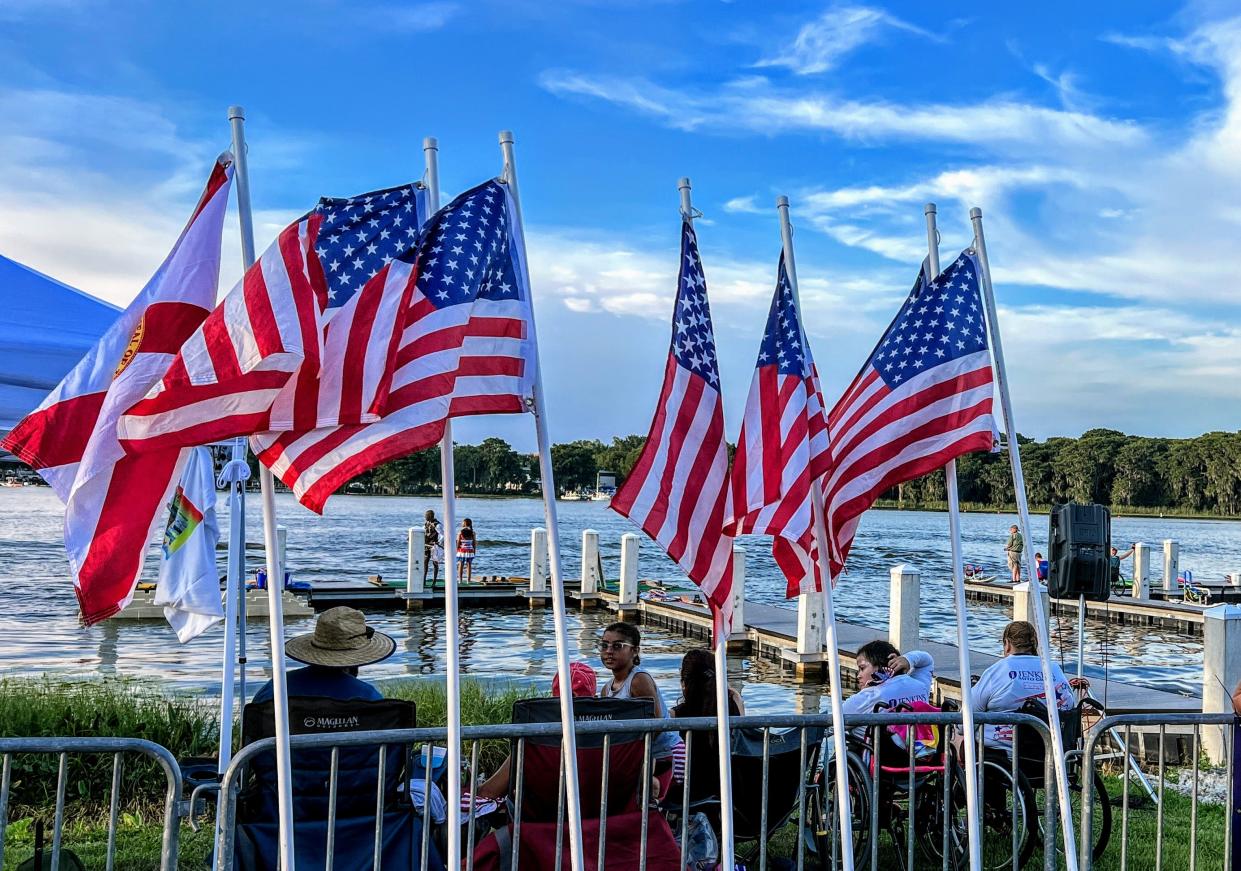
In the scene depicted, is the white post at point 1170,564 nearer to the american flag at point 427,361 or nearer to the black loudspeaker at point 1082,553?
the black loudspeaker at point 1082,553

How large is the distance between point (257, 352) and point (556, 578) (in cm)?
141

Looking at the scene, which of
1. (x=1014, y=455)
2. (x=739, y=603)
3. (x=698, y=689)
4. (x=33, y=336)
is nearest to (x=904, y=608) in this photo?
(x=739, y=603)

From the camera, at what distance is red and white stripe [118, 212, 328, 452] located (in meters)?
4.18

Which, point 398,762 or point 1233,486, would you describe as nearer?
point 398,762

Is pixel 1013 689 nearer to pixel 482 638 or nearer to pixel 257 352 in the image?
pixel 257 352

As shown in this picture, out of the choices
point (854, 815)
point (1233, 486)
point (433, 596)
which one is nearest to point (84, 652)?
point (433, 596)

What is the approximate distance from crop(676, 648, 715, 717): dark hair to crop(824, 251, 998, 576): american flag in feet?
5.08

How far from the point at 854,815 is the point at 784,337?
3.58 metres

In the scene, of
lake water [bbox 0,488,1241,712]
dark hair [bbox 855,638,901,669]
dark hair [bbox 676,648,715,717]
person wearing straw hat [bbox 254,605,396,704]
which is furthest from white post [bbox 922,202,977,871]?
lake water [bbox 0,488,1241,712]

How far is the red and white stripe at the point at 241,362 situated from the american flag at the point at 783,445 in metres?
2.01

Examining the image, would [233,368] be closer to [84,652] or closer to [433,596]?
[84,652]

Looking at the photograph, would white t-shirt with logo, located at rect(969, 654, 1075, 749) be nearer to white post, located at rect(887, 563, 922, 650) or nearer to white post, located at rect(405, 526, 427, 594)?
white post, located at rect(887, 563, 922, 650)

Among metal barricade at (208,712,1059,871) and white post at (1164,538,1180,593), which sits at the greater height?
metal barricade at (208,712,1059,871)

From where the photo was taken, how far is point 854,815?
7.50 m
